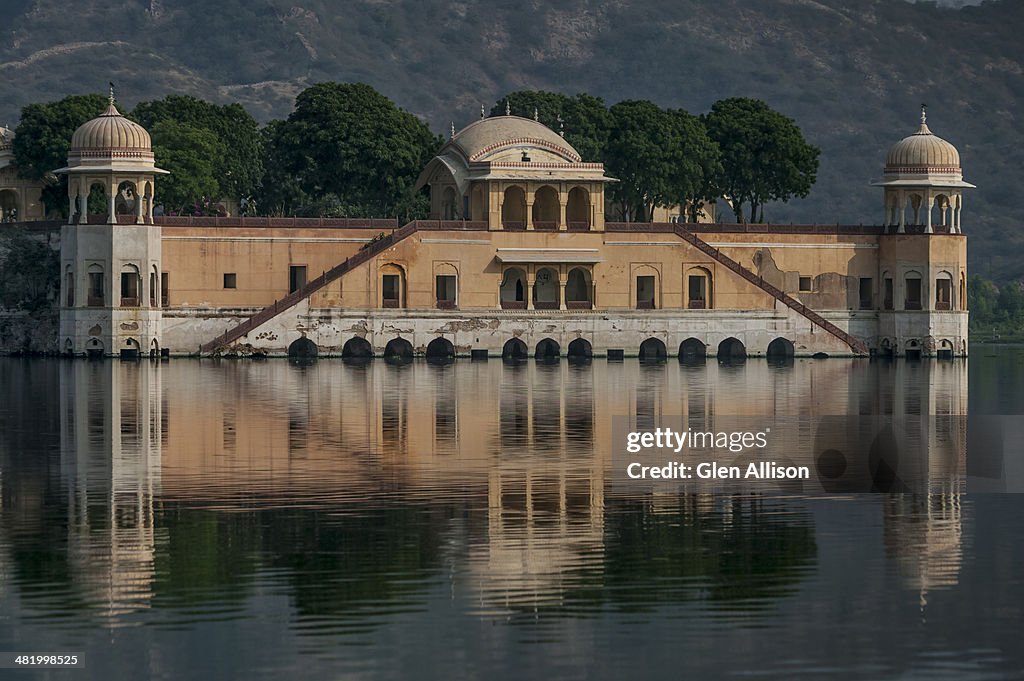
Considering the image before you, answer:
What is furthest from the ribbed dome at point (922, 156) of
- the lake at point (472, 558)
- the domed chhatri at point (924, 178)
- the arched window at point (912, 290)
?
the lake at point (472, 558)

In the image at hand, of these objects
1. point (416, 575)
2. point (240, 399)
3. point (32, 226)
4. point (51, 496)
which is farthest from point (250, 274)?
point (416, 575)

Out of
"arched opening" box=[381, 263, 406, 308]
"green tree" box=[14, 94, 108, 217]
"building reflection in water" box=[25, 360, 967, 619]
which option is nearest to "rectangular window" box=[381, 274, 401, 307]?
"arched opening" box=[381, 263, 406, 308]

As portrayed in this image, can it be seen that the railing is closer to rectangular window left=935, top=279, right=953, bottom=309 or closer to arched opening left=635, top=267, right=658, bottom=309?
arched opening left=635, top=267, right=658, bottom=309

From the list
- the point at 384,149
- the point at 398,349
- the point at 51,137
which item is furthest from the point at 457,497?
the point at 51,137

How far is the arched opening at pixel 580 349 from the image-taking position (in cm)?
7231

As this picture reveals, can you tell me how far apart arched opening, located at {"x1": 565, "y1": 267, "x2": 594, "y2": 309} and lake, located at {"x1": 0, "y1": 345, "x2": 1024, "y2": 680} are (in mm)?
33484

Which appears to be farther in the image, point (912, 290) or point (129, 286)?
point (912, 290)

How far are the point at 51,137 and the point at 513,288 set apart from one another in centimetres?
1788

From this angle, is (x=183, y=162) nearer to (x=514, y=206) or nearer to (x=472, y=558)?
(x=514, y=206)

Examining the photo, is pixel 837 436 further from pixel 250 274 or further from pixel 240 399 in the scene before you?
pixel 250 274

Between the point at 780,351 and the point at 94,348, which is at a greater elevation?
the point at 94,348

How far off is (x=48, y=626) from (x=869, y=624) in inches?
282

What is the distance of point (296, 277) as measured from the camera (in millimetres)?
72375

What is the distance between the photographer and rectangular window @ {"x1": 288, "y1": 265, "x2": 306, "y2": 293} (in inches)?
2844
